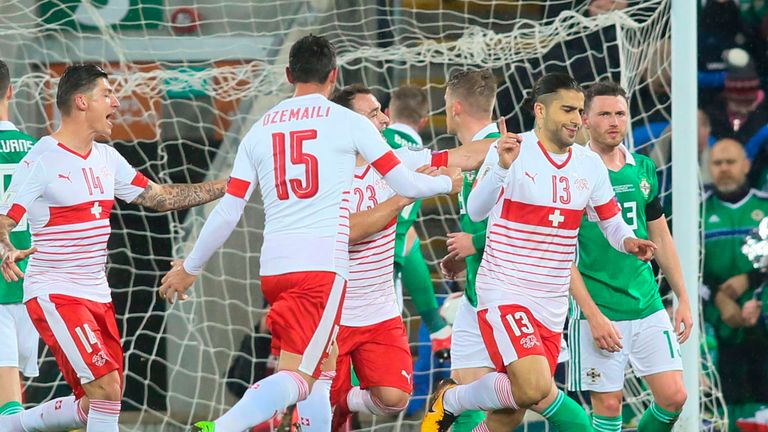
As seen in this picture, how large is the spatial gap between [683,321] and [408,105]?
2225mm

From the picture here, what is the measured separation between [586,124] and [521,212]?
96 cm

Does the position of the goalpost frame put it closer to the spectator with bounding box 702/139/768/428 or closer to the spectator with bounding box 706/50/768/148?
the spectator with bounding box 702/139/768/428

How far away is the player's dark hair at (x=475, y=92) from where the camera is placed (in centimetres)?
648

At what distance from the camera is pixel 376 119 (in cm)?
633

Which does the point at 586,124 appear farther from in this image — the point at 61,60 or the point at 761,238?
the point at 61,60

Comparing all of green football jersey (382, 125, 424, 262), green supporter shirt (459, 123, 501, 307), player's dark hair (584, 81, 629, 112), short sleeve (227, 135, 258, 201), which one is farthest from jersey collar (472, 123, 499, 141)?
short sleeve (227, 135, 258, 201)

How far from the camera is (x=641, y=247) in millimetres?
5480

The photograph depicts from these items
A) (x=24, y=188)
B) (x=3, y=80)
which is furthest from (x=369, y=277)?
(x=3, y=80)

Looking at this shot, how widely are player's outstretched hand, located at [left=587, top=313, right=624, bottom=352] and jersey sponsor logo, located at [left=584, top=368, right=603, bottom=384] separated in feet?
1.42

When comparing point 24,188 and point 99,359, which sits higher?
point 24,188

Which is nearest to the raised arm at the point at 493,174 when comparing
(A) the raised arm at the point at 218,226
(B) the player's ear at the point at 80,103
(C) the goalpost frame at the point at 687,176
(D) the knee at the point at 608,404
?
(A) the raised arm at the point at 218,226

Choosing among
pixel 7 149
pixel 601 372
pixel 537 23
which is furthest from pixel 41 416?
pixel 537 23

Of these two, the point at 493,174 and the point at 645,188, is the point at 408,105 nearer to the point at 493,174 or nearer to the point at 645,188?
the point at 645,188

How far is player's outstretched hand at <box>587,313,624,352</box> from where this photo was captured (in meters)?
5.84
